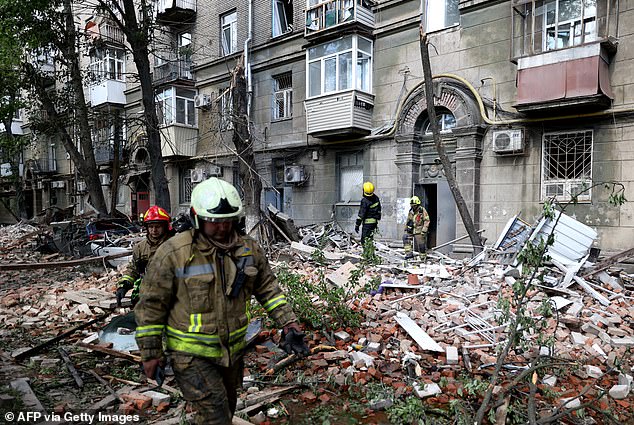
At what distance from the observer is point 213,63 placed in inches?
763

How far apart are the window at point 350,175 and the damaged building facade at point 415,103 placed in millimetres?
50

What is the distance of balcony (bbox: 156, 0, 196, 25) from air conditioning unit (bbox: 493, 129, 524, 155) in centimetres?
1522

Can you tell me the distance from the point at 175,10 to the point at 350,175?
11.8 meters

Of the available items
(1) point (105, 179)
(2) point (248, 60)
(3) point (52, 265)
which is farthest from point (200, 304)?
(1) point (105, 179)

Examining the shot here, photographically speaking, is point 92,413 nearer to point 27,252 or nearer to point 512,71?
point 512,71

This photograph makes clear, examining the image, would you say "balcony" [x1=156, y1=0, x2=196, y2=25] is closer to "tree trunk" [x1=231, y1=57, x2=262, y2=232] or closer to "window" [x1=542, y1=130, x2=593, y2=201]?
"tree trunk" [x1=231, y1=57, x2=262, y2=232]

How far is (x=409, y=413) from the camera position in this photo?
365 centimetres

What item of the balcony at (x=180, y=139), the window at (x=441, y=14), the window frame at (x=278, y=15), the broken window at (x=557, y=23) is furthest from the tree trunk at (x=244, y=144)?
the balcony at (x=180, y=139)

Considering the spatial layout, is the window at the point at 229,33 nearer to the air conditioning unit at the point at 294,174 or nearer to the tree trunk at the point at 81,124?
the tree trunk at the point at 81,124

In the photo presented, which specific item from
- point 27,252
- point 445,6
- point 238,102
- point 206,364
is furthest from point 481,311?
point 27,252

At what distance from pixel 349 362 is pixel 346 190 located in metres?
10.9

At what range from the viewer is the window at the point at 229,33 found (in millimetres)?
18562

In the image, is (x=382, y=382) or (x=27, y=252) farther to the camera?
(x=27, y=252)

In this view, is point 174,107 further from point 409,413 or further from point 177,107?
point 409,413
